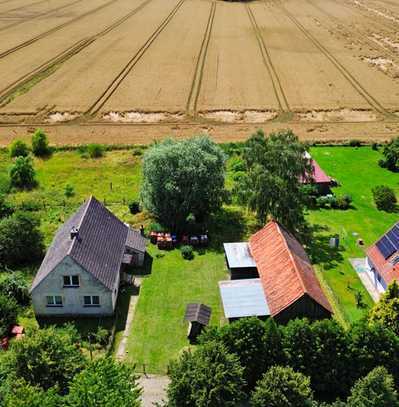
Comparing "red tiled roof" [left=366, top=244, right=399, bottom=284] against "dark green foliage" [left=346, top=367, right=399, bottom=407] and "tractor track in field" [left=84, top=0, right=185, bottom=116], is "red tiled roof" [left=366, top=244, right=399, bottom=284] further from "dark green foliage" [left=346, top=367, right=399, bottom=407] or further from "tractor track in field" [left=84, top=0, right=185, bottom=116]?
"tractor track in field" [left=84, top=0, right=185, bottom=116]

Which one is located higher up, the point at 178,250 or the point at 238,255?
the point at 238,255

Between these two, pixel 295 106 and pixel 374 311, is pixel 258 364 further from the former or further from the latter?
pixel 295 106

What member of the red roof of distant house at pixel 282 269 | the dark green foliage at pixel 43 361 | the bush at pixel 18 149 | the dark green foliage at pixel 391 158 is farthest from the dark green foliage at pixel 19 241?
the dark green foliage at pixel 391 158

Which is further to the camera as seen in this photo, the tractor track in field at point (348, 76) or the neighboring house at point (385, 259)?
the tractor track in field at point (348, 76)

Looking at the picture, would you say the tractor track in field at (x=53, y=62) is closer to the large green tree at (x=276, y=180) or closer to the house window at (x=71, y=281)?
the large green tree at (x=276, y=180)

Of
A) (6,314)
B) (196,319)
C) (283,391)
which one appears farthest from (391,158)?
(6,314)

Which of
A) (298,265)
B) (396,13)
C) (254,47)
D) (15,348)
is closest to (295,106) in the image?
(254,47)

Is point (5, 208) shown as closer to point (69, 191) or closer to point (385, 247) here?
point (69, 191)
